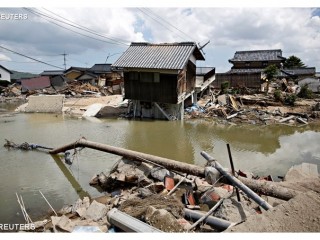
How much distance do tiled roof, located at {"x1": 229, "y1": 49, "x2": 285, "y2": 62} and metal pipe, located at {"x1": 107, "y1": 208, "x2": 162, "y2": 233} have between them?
114 feet

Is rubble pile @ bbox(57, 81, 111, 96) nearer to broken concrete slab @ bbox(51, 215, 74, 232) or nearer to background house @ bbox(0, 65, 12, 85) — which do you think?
background house @ bbox(0, 65, 12, 85)

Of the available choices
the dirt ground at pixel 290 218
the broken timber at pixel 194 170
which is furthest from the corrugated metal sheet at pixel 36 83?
the dirt ground at pixel 290 218

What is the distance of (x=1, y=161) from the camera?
A: 10.9 meters

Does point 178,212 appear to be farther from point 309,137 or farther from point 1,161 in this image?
point 309,137

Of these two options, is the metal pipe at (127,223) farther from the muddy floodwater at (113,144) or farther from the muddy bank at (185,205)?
the muddy floodwater at (113,144)

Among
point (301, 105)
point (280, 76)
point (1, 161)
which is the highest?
point (280, 76)

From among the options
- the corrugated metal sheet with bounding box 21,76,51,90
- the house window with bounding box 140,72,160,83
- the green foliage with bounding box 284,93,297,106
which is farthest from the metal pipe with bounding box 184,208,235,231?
the corrugated metal sheet with bounding box 21,76,51,90

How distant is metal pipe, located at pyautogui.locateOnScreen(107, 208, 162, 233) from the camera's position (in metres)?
4.91

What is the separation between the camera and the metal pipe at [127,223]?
4905 millimetres

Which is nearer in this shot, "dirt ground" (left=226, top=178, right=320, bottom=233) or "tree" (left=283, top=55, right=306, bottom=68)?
"dirt ground" (left=226, top=178, right=320, bottom=233)

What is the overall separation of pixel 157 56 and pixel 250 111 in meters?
7.75

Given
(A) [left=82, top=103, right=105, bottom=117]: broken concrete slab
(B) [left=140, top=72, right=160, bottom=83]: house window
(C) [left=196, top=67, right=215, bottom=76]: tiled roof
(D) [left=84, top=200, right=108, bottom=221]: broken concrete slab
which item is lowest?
(D) [left=84, top=200, right=108, bottom=221]: broken concrete slab

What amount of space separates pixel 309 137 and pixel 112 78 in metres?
26.7

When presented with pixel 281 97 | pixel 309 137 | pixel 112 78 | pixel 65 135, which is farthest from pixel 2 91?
pixel 309 137
